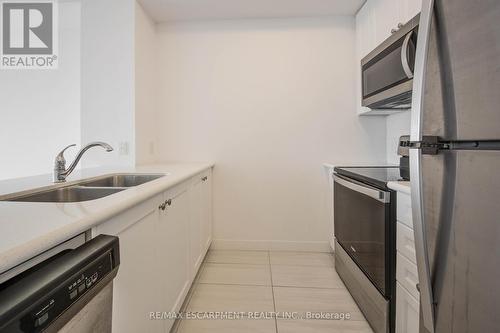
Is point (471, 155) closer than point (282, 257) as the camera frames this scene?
Yes

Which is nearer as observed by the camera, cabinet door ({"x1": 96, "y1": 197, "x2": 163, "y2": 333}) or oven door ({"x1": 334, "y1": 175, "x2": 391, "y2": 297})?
cabinet door ({"x1": 96, "y1": 197, "x2": 163, "y2": 333})

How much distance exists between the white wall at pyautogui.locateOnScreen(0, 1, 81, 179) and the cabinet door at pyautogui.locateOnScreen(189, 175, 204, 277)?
129cm

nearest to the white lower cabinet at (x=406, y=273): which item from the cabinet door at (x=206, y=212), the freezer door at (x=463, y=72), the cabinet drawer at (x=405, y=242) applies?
the cabinet drawer at (x=405, y=242)

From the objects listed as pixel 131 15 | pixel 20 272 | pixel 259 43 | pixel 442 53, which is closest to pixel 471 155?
pixel 442 53

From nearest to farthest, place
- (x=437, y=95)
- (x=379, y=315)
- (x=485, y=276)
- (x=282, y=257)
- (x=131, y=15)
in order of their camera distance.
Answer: (x=485, y=276), (x=437, y=95), (x=379, y=315), (x=131, y=15), (x=282, y=257)

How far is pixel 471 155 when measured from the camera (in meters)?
0.64

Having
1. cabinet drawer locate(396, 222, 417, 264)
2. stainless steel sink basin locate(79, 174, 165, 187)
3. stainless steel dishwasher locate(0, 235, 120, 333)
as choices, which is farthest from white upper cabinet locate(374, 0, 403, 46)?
stainless steel dishwasher locate(0, 235, 120, 333)

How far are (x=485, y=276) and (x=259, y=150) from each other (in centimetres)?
218

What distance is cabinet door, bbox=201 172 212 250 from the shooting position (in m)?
2.26

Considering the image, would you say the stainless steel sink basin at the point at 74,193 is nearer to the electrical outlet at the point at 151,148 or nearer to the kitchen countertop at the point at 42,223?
the kitchen countertop at the point at 42,223

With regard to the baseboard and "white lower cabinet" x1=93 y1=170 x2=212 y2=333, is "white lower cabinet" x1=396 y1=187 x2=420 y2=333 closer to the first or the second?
"white lower cabinet" x1=93 y1=170 x2=212 y2=333

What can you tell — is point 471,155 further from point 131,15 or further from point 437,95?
point 131,15

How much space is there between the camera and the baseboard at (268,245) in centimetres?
268

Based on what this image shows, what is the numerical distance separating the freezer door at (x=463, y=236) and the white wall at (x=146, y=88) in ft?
7.14
